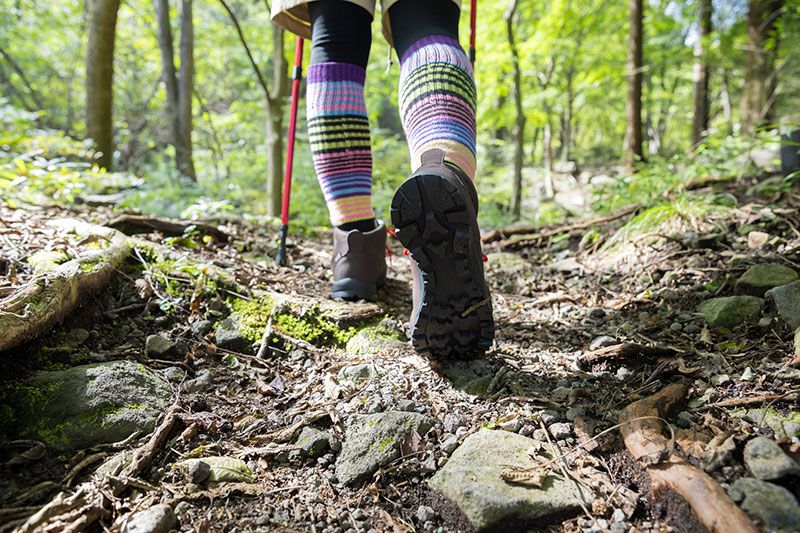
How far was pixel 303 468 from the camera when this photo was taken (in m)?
1.00

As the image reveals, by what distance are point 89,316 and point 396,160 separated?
7544mm

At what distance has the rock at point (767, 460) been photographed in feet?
2.45

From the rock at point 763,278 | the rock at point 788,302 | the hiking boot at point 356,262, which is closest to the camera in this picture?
the rock at point 788,302

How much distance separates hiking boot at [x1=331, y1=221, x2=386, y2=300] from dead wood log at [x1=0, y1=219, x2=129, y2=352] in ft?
2.51

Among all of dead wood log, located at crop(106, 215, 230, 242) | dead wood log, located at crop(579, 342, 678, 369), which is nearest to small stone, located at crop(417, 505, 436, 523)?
dead wood log, located at crop(579, 342, 678, 369)

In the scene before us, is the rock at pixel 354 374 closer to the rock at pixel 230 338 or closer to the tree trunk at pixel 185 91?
the rock at pixel 230 338

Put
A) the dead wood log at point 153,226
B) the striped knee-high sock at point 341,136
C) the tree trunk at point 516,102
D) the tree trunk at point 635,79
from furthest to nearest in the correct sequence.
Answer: the tree trunk at point 635,79
the tree trunk at point 516,102
the dead wood log at point 153,226
the striped knee-high sock at point 341,136

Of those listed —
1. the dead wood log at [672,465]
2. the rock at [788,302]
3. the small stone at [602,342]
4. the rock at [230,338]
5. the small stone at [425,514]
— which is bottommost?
the small stone at [425,514]

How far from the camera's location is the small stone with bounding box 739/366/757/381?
108cm

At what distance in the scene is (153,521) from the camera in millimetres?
778

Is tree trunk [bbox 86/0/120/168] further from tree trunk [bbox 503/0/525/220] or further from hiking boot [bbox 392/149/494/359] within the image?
hiking boot [bbox 392/149/494/359]

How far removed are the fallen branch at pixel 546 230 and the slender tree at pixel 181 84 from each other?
669cm

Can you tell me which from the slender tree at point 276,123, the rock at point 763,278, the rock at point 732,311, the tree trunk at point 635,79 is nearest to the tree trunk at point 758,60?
the tree trunk at point 635,79

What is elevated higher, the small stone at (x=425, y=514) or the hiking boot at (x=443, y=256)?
the hiking boot at (x=443, y=256)
